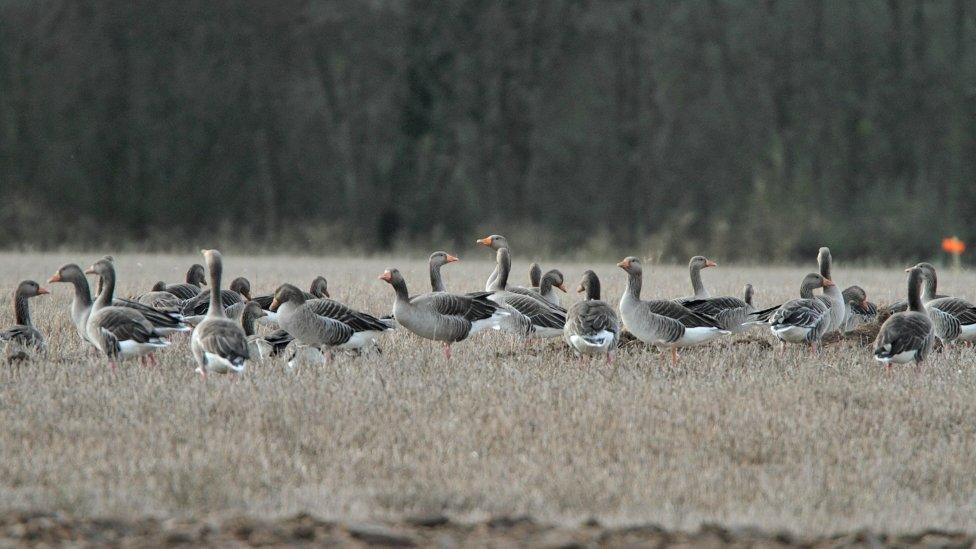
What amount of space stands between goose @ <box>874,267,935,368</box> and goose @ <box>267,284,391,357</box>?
5.02 m

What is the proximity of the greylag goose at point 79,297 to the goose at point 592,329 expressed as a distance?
4937 millimetres

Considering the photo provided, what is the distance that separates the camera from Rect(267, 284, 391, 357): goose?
41.8ft

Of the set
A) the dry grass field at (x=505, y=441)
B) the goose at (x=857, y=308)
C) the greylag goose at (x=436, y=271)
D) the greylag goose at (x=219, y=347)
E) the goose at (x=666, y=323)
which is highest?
the greylag goose at (x=436, y=271)

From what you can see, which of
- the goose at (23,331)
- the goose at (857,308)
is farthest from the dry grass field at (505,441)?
the goose at (857,308)

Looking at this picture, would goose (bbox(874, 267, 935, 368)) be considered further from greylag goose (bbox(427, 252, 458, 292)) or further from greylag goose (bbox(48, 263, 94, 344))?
greylag goose (bbox(48, 263, 94, 344))

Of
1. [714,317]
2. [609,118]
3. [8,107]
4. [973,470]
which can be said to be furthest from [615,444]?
[8,107]

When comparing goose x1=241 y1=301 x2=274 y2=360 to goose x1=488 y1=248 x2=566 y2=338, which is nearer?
goose x1=241 y1=301 x2=274 y2=360

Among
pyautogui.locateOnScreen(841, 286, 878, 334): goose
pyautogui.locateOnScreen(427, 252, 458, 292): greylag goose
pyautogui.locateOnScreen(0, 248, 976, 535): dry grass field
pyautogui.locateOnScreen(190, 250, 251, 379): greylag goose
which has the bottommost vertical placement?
pyautogui.locateOnScreen(0, 248, 976, 535): dry grass field

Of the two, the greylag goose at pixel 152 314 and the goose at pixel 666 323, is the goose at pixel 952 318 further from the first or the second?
the greylag goose at pixel 152 314

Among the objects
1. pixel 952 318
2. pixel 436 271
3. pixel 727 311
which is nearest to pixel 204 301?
pixel 436 271

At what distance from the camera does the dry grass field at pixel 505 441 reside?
7.89 meters

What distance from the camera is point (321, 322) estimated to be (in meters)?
12.7

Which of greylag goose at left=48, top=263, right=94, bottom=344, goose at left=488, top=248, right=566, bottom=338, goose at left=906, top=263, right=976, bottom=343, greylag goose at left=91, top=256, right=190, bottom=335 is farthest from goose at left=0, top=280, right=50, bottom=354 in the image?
goose at left=906, top=263, right=976, bottom=343

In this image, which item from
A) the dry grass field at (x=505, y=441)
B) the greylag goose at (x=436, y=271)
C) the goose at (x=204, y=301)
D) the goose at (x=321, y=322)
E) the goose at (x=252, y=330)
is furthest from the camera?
the greylag goose at (x=436, y=271)
